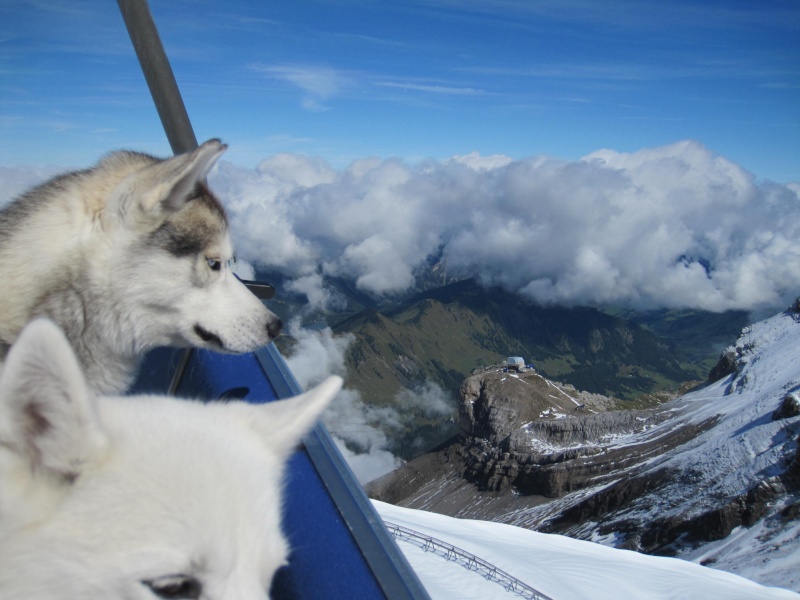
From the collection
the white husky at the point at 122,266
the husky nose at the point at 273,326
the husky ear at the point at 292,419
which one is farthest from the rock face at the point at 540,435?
the husky ear at the point at 292,419

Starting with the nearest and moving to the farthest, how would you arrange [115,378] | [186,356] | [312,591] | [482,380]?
1. [312,591]
2. [115,378]
3. [186,356]
4. [482,380]

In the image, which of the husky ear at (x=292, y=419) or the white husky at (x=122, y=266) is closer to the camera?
the husky ear at (x=292, y=419)

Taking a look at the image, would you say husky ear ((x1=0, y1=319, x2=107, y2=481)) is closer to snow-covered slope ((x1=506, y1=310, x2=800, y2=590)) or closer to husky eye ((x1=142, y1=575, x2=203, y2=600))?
husky eye ((x1=142, y1=575, x2=203, y2=600))

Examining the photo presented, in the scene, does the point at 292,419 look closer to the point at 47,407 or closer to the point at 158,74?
the point at 47,407

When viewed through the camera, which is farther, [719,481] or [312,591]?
[719,481]

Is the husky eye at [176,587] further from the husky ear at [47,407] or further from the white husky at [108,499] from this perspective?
the husky ear at [47,407]

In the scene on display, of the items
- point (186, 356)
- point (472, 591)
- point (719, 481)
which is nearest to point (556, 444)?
point (719, 481)

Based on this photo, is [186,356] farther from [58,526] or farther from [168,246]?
[58,526]
